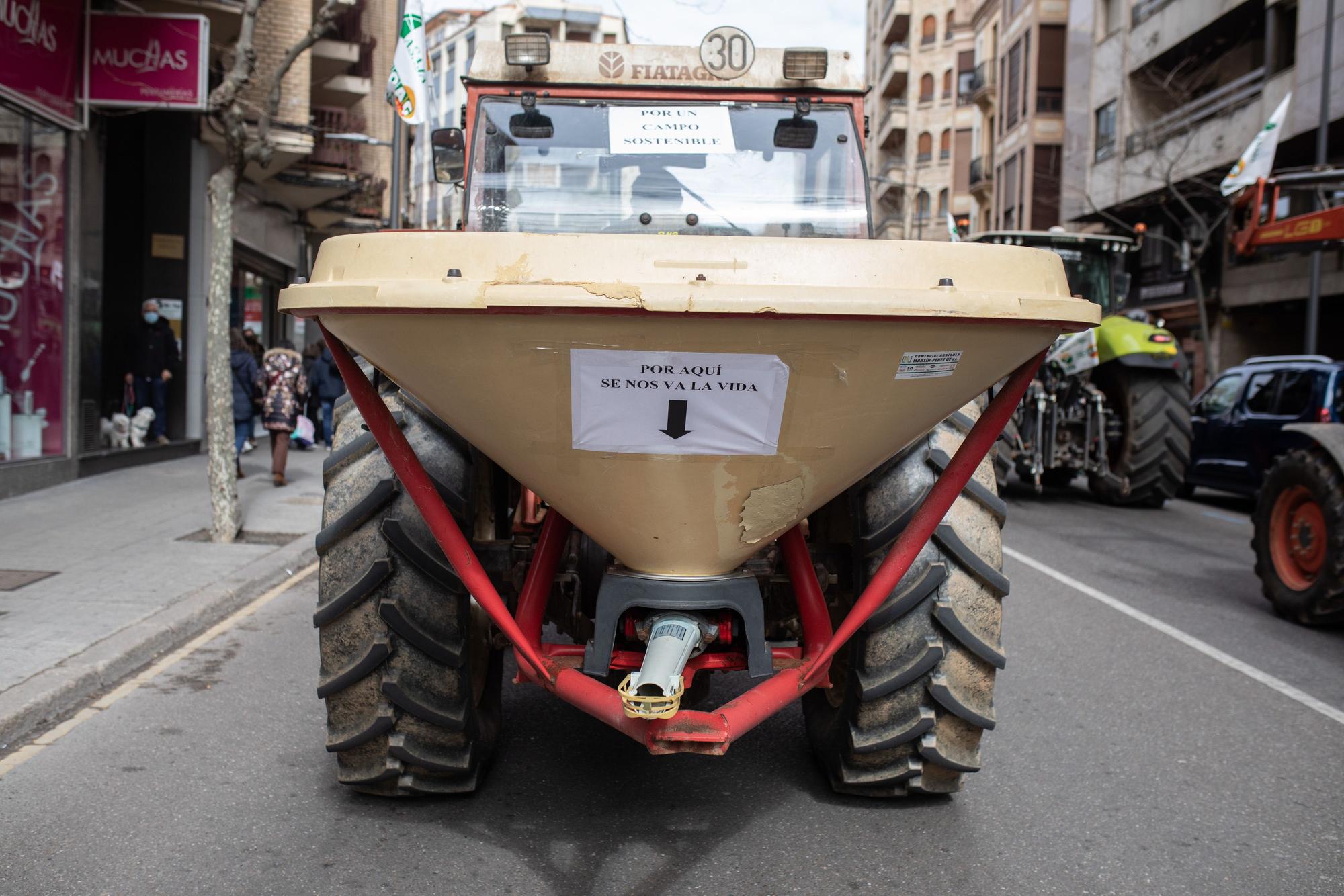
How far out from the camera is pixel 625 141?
14.4ft

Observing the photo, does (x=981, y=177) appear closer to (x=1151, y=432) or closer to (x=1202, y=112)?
(x=1202, y=112)

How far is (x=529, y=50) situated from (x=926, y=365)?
2783 mm

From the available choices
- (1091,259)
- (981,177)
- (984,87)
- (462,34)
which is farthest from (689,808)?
(462,34)

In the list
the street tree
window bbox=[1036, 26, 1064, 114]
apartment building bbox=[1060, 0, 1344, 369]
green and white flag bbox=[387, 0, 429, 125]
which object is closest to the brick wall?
green and white flag bbox=[387, 0, 429, 125]

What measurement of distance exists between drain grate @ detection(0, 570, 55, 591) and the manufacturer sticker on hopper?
598cm

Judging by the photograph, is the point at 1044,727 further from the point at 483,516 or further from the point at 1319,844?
the point at 483,516

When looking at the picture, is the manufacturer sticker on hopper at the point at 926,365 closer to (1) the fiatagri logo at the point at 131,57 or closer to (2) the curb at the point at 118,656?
(2) the curb at the point at 118,656

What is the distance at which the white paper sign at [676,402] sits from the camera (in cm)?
242

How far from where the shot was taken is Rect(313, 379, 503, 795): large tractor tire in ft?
11.0

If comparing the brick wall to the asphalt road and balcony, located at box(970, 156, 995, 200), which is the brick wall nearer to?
the asphalt road

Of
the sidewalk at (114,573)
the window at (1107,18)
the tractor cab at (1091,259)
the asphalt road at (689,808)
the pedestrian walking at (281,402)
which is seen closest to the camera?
the asphalt road at (689,808)

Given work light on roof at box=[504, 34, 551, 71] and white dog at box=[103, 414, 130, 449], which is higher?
work light on roof at box=[504, 34, 551, 71]

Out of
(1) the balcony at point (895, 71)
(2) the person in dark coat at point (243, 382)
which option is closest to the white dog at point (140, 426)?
(2) the person in dark coat at point (243, 382)

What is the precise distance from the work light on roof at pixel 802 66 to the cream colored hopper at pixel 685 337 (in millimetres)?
2381
